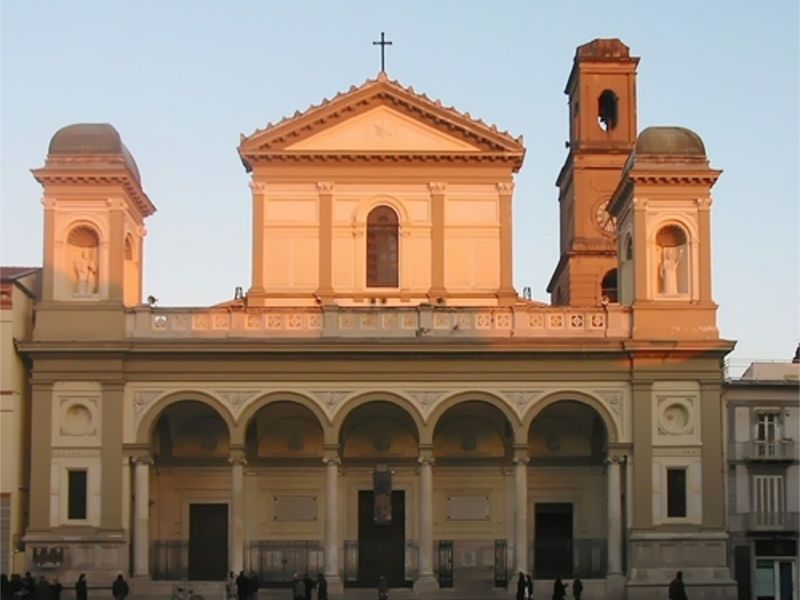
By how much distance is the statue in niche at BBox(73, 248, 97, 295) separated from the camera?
4466 centimetres

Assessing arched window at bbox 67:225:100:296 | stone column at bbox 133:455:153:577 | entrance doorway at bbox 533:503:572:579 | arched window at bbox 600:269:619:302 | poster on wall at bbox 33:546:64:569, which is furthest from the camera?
arched window at bbox 600:269:619:302

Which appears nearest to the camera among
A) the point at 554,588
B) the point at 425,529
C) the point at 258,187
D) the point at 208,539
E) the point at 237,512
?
the point at 554,588

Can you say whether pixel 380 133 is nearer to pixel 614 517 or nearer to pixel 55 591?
pixel 614 517

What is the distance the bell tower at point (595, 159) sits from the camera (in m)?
57.1

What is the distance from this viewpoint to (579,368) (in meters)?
44.4

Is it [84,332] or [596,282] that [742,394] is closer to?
[596,282]

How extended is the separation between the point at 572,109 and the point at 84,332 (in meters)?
22.5

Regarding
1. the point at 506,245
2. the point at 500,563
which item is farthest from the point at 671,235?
the point at 500,563

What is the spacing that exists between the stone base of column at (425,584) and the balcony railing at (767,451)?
351 inches

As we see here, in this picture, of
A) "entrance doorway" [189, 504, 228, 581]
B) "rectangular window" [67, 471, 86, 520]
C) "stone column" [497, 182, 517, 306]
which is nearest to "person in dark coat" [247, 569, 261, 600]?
"entrance doorway" [189, 504, 228, 581]

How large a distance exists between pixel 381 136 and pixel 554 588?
530 inches

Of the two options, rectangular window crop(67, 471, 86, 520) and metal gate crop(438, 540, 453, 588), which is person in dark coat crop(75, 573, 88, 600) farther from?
metal gate crop(438, 540, 453, 588)

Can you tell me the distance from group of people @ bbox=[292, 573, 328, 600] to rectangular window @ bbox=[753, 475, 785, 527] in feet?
38.6

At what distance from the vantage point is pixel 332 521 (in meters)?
43.8
